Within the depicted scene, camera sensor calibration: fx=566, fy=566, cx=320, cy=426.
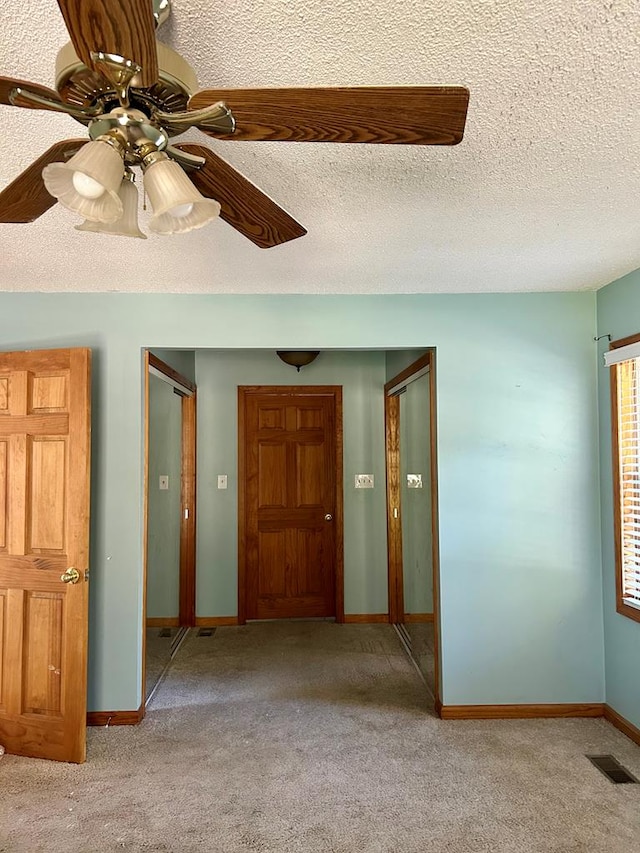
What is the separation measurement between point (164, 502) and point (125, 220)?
11.0ft

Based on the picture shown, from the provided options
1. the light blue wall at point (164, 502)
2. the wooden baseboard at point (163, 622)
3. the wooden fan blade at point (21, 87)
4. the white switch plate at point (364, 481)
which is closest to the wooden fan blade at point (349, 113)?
the wooden fan blade at point (21, 87)

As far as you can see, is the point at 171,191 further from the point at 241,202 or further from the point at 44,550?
the point at 44,550

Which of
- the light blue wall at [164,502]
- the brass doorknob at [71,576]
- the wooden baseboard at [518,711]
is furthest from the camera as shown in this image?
the light blue wall at [164,502]

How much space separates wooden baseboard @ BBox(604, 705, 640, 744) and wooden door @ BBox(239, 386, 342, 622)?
229 centimetres

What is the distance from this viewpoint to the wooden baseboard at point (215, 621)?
15.4ft

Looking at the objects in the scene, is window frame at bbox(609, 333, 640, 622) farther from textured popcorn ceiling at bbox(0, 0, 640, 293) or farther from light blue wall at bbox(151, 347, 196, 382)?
light blue wall at bbox(151, 347, 196, 382)

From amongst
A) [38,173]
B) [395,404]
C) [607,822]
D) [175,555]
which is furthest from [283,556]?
[38,173]

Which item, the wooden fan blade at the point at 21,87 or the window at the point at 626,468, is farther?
the window at the point at 626,468

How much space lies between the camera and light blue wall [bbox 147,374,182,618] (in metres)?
4.16

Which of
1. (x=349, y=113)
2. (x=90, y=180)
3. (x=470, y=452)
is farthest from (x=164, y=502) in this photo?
(x=349, y=113)

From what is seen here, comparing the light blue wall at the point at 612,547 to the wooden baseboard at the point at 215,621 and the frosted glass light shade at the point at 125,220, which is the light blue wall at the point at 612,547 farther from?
the wooden baseboard at the point at 215,621

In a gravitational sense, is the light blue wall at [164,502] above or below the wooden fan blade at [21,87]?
below

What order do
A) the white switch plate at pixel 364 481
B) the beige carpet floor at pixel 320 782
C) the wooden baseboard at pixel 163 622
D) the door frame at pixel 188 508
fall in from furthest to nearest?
the white switch plate at pixel 364 481, the door frame at pixel 188 508, the wooden baseboard at pixel 163 622, the beige carpet floor at pixel 320 782

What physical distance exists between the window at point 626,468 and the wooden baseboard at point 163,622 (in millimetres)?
3270
